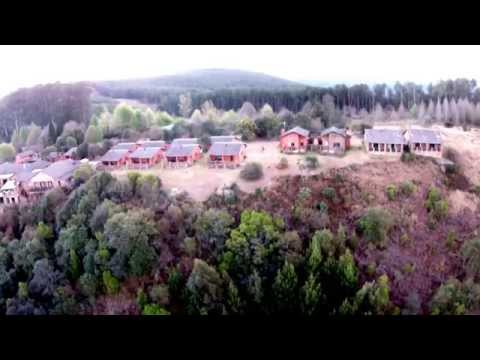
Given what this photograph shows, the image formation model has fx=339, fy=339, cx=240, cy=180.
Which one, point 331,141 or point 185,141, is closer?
point 331,141

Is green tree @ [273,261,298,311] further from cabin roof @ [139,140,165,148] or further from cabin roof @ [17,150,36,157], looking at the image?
cabin roof @ [17,150,36,157]

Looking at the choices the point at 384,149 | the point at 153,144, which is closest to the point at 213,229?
the point at 153,144

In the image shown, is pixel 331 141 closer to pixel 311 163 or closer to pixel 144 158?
pixel 311 163

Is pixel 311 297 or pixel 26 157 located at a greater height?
pixel 26 157

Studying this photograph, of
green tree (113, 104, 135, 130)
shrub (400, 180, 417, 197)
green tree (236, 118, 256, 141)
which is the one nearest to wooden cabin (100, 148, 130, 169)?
green tree (113, 104, 135, 130)

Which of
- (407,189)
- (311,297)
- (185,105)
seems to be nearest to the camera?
(311,297)

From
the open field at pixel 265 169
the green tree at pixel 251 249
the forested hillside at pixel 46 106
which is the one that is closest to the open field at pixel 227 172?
the open field at pixel 265 169

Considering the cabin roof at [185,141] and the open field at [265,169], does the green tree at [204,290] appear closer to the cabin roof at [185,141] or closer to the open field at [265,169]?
the open field at [265,169]
